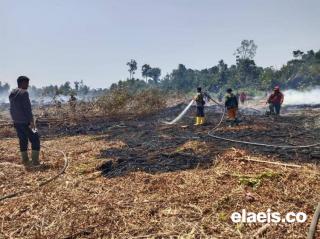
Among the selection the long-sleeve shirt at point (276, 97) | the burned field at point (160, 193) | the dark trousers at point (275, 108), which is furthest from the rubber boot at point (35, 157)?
the dark trousers at point (275, 108)

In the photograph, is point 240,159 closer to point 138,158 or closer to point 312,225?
point 138,158

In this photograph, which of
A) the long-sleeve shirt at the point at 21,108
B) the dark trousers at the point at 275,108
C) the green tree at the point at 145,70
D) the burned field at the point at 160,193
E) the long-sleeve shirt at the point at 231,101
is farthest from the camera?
the green tree at the point at 145,70

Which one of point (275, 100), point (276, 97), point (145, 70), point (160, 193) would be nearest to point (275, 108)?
point (275, 100)

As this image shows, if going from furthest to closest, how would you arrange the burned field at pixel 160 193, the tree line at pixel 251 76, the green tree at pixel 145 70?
the green tree at pixel 145 70
the tree line at pixel 251 76
the burned field at pixel 160 193

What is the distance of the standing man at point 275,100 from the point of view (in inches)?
668

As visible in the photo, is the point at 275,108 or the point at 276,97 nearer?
the point at 276,97

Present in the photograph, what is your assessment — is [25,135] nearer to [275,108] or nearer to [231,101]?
[231,101]

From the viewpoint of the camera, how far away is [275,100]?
17406 mm

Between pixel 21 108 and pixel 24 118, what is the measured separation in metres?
0.23

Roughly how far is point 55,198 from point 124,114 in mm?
14863

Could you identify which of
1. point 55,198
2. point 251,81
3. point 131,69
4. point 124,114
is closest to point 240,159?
point 55,198

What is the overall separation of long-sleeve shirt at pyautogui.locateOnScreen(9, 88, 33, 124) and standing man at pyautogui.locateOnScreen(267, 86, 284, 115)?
12.6m

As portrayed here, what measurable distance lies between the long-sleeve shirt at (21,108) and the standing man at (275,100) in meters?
12.6

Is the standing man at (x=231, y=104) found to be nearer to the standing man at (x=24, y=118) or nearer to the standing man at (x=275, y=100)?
the standing man at (x=275, y=100)
